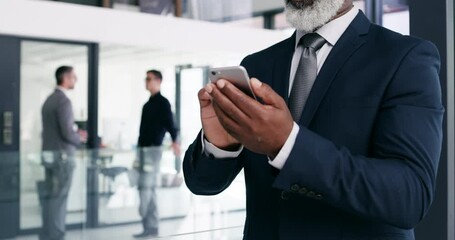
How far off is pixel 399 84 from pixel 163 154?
15.9 ft

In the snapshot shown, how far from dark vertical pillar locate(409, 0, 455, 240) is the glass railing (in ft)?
10.1

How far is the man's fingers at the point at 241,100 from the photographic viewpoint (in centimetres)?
99

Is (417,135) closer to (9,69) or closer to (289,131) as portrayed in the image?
(289,131)

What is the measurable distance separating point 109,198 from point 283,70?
4.43 metres

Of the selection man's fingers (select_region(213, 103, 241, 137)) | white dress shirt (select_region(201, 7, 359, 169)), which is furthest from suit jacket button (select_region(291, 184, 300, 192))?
white dress shirt (select_region(201, 7, 359, 169))

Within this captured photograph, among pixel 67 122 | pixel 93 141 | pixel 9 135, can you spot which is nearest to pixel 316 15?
pixel 9 135

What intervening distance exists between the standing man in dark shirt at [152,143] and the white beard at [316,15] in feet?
14.8

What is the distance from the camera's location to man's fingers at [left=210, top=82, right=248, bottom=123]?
3.30 ft

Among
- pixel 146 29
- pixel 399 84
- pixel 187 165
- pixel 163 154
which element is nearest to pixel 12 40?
pixel 146 29

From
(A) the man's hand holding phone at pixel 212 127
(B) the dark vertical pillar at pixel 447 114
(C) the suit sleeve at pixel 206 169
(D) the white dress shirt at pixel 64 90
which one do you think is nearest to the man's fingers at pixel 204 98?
(A) the man's hand holding phone at pixel 212 127

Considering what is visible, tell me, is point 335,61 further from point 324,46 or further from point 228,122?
point 228,122

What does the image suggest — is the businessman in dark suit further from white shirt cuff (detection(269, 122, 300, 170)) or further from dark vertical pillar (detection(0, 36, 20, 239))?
dark vertical pillar (detection(0, 36, 20, 239))

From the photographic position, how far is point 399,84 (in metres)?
1.19

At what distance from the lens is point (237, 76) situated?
3.47ft
